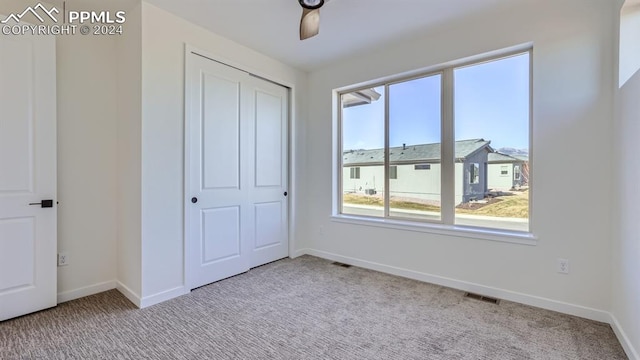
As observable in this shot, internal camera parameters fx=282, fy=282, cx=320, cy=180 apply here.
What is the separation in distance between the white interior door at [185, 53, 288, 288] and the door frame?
0.02 metres

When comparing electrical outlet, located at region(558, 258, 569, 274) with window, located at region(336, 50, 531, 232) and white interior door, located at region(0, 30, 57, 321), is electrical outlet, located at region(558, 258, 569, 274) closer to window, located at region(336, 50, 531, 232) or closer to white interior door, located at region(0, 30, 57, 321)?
window, located at region(336, 50, 531, 232)

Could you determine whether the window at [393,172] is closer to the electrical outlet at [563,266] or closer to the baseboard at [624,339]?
the electrical outlet at [563,266]

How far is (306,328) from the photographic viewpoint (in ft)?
6.98

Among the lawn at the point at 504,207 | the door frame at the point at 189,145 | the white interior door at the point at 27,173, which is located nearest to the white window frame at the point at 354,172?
the door frame at the point at 189,145

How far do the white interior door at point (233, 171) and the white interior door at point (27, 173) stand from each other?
106 cm

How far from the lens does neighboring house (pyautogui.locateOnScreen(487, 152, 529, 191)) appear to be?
8.64 ft

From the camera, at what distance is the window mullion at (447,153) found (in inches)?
119

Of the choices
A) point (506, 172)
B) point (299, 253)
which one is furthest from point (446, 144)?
point (299, 253)

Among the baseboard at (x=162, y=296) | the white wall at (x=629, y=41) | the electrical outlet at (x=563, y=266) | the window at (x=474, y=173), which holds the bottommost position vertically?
the baseboard at (x=162, y=296)

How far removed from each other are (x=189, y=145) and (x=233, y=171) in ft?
1.91

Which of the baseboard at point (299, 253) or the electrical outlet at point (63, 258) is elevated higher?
the electrical outlet at point (63, 258)

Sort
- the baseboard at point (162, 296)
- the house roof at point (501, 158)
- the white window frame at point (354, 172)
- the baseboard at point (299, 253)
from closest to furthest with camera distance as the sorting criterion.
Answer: the baseboard at point (162, 296), the house roof at point (501, 158), the white window frame at point (354, 172), the baseboard at point (299, 253)

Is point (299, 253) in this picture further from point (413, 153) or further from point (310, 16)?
point (310, 16)

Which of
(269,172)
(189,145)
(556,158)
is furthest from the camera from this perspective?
(269,172)
